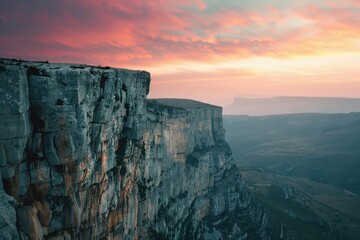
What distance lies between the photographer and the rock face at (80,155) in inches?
1167

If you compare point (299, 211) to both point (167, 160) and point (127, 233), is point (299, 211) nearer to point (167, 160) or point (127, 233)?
point (167, 160)

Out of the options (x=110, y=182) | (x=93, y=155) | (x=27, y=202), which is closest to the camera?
(x=27, y=202)

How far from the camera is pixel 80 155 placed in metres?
36.2

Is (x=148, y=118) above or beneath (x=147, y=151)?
above

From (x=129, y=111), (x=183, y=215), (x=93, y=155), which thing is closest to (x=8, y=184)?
(x=93, y=155)

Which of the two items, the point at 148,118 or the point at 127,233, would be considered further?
the point at 148,118

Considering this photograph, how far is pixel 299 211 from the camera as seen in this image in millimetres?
142875

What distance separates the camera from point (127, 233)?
174ft

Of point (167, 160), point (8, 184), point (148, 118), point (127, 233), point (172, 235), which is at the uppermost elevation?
point (148, 118)

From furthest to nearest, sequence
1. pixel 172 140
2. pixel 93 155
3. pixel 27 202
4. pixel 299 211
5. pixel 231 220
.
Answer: pixel 299 211, pixel 231 220, pixel 172 140, pixel 93 155, pixel 27 202

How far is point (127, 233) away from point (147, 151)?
18799 mm

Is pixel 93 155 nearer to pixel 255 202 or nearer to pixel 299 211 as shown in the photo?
pixel 255 202

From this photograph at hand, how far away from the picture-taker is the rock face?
29641 mm

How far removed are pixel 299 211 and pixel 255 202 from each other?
2505cm
